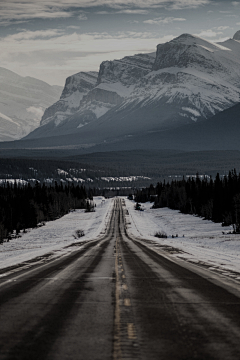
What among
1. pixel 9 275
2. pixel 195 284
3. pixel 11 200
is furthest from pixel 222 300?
pixel 11 200

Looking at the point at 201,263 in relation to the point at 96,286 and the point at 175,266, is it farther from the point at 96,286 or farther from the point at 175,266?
the point at 96,286

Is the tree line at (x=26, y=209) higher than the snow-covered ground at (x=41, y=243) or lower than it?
higher

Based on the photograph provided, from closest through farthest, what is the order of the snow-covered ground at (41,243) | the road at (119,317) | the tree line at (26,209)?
the road at (119,317), the snow-covered ground at (41,243), the tree line at (26,209)

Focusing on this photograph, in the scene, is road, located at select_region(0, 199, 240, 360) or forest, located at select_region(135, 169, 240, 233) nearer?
road, located at select_region(0, 199, 240, 360)

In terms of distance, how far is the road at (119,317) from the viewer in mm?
9258

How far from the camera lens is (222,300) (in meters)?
14.1

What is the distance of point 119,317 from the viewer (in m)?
12.0

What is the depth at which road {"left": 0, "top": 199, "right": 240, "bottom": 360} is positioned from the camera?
9258mm

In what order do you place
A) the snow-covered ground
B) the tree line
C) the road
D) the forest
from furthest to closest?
the tree line < the forest < the snow-covered ground < the road

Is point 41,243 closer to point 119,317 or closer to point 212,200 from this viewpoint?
point 212,200

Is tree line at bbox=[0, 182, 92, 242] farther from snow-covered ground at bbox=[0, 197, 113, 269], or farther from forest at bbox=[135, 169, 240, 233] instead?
forest at bbox=[135, 169, 240, 233]

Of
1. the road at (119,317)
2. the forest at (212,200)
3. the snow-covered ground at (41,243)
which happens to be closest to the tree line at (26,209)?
the snow-covered ground at (41,243)

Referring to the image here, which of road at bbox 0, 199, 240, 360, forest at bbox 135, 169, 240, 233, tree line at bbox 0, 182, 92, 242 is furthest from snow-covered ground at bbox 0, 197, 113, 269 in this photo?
forest at bbox 135, 169, 240, 233

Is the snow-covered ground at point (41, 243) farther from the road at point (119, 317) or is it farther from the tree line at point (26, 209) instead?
the road at point (119, 317)
